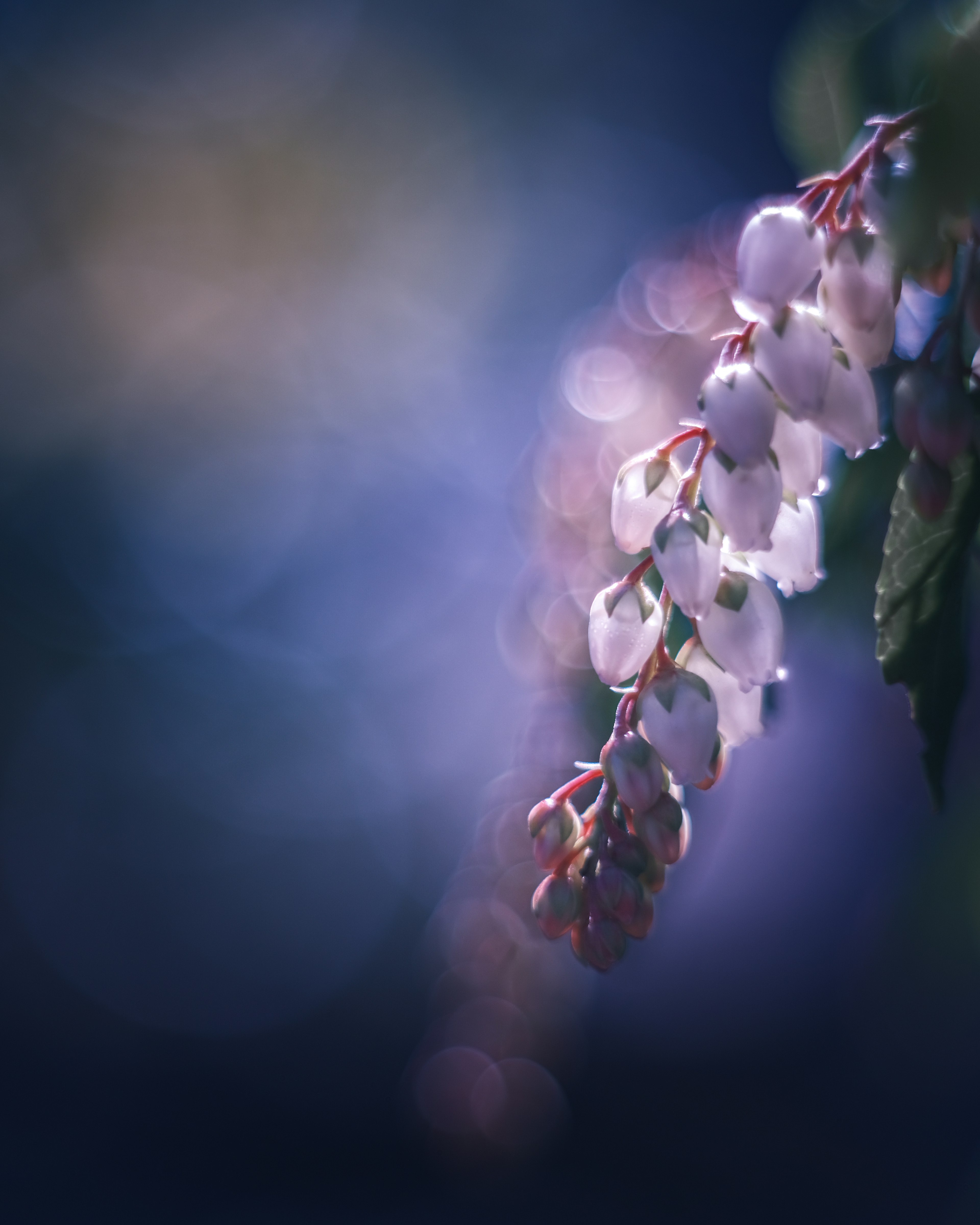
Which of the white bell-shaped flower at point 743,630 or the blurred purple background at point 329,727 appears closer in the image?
the white bell-shaped flower at point 743,630

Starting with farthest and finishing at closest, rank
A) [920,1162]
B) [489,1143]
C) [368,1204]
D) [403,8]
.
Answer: [403,8]
[368,1204]
[920,1162]
[489,1143]

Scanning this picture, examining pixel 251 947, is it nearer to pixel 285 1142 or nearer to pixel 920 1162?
pixel 285 1142

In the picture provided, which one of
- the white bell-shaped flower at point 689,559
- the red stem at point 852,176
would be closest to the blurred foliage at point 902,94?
the red stem at point 852,176

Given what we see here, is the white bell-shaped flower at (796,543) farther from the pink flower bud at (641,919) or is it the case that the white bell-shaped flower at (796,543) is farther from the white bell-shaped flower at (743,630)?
the pink flower bud at (641,919)

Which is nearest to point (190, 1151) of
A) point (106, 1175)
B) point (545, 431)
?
point (106, 1175)

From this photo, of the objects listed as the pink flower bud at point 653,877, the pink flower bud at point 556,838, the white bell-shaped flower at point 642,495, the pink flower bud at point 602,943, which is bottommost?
the pink flower bud at point 602,943
